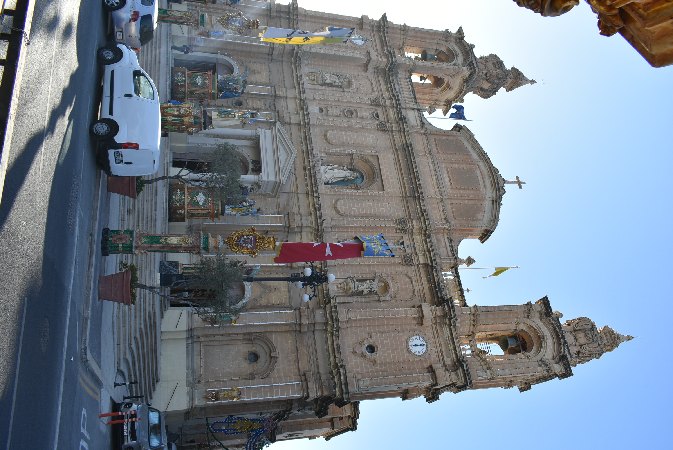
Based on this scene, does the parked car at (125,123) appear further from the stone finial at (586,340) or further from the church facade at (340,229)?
the stone finial at (586,340)

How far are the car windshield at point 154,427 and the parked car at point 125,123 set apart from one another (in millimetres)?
7183

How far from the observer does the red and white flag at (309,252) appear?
69.7ft

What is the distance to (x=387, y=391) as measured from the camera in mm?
23000

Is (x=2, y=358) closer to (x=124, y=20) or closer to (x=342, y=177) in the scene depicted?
(x=124, y=20)

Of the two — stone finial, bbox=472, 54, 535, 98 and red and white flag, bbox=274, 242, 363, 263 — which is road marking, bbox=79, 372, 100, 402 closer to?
red and white flag, bbox=274, 242, 363, 263

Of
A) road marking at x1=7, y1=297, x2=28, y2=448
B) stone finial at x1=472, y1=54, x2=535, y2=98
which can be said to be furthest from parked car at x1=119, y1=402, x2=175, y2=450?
stone finial at x1=472, y1=54, x2=535, y2=98

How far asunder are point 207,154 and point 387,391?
1221 cm

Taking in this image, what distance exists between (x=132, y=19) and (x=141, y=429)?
13236 millimetres

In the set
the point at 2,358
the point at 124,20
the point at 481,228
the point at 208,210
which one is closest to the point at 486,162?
the point at 481,228

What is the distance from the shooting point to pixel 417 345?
24.1 metres

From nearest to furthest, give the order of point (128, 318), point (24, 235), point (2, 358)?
1. point (2, 358)
2. point (24, 235)
3. point (128, 318)

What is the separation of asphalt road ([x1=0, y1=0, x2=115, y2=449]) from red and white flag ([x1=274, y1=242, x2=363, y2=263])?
24.1 feet

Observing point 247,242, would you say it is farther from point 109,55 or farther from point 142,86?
point 109,55

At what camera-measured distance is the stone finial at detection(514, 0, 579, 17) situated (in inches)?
300
